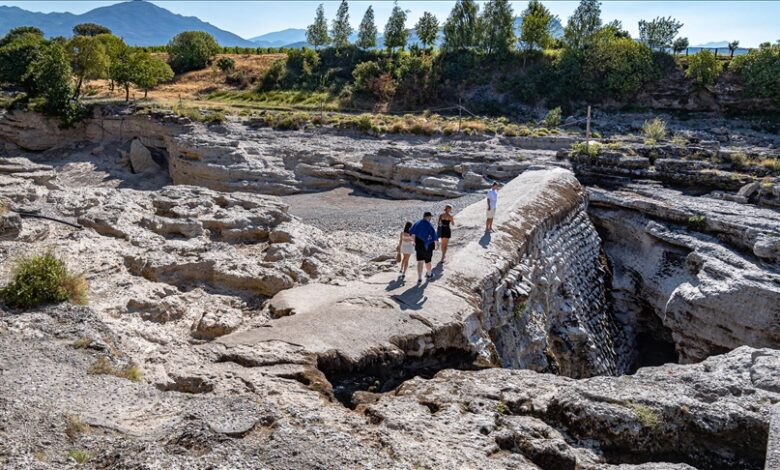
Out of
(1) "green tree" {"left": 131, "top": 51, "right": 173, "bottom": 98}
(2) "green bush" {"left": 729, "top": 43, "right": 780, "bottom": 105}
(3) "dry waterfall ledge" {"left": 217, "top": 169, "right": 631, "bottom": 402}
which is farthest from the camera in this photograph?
(2) "green bush" {"left": 729, "top": 43, "right": 780, "bottom": 105}

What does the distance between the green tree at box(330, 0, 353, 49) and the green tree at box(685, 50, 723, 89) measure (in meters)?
28.5

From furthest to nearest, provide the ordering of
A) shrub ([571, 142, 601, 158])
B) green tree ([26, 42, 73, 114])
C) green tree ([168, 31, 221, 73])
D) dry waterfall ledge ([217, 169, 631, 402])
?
green tree ([168, 31, 221, 73])
green tree ([26, 42, 73, 114])
shrub ([571, 142, 601, 158])
dry waterfall ledge ([217, 169, 631, 402])

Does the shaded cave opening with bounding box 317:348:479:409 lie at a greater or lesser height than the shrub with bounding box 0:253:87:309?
lesser

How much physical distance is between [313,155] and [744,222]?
13869 millimetres

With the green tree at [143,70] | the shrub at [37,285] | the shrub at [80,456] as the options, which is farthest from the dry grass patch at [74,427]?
the green tree at [143,70]

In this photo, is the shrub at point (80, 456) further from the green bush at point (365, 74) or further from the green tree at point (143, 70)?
the green bush at point (365, 74)

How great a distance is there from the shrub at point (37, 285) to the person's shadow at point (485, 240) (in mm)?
6102

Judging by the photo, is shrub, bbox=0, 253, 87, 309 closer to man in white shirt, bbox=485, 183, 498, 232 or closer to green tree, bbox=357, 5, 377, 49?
man in white shirt, bbox=485, 183, 498, 232

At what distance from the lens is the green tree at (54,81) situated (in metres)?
26.6

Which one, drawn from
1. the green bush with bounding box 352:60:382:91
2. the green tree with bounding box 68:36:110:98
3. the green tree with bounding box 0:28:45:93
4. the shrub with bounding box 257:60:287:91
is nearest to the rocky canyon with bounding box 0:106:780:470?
the green tree with bounding box 68:36:110:98

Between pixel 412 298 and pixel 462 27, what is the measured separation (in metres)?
45.0

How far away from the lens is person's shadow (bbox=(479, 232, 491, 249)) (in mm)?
10109

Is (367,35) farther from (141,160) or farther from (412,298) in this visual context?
(412,298)

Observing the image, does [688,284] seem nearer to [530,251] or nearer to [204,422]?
[530,251]
